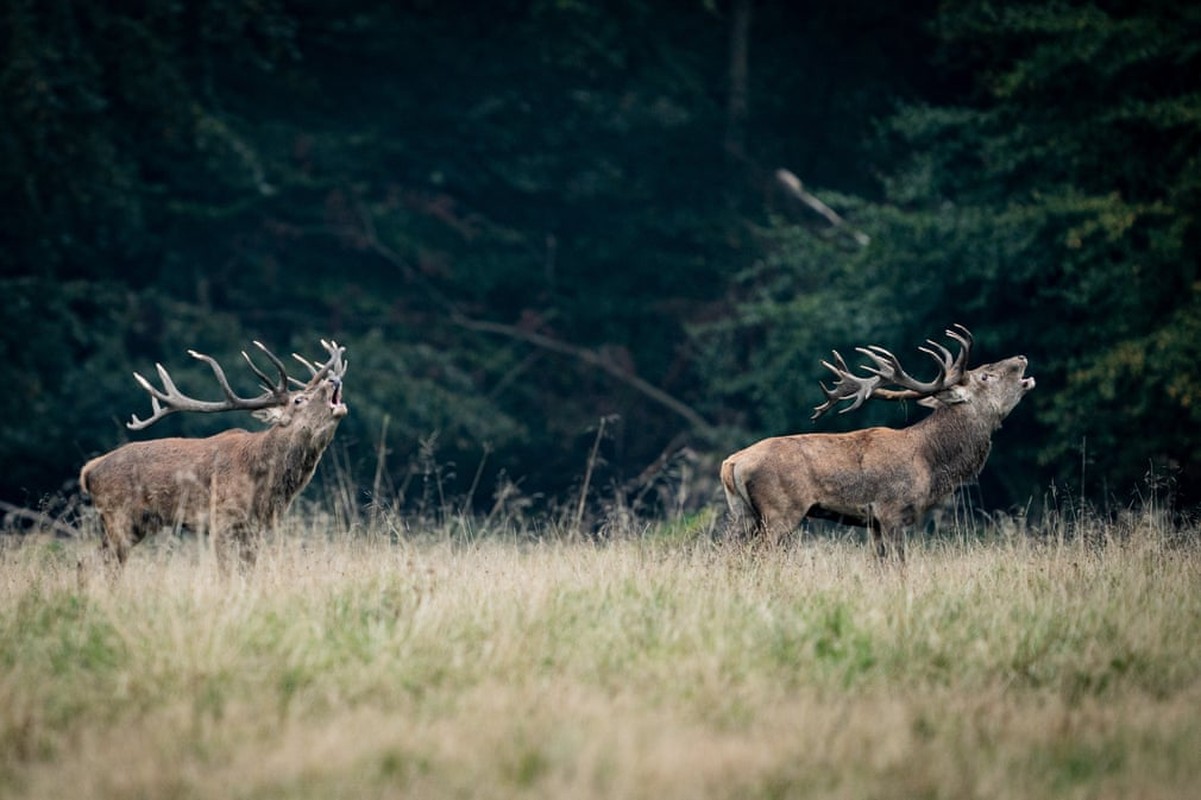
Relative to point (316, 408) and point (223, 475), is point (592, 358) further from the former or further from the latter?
point (223, 475)

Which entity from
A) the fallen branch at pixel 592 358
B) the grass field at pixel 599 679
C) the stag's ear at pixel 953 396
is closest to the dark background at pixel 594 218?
the fallen branch at pixel 592 358

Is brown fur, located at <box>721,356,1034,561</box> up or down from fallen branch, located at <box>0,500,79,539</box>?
up

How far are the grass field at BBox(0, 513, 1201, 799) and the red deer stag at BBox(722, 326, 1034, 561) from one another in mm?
1096

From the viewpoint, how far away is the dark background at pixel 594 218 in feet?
59.4

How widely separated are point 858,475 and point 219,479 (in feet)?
13.5

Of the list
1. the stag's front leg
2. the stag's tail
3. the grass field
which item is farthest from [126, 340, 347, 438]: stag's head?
the stag's tail

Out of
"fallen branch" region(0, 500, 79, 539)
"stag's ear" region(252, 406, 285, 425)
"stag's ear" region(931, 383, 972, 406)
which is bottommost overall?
"fallen branch" region(0, 500, 79, 539)

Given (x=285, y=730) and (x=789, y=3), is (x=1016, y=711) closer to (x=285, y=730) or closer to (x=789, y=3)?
(x=285, y=730)

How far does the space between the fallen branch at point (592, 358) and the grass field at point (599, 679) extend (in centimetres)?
1598

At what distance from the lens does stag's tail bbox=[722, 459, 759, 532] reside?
9.64m

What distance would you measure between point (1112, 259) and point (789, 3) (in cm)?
1018

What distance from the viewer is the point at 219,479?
9508 mm

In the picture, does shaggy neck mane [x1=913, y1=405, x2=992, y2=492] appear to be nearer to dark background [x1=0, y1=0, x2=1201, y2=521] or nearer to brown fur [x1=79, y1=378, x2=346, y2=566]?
brown fur [x1=79, y1=378, x2=346, y2=566]

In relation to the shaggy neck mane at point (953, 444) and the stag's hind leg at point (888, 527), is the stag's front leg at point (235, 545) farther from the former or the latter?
the shaggy neck mane at point (953, 444)
